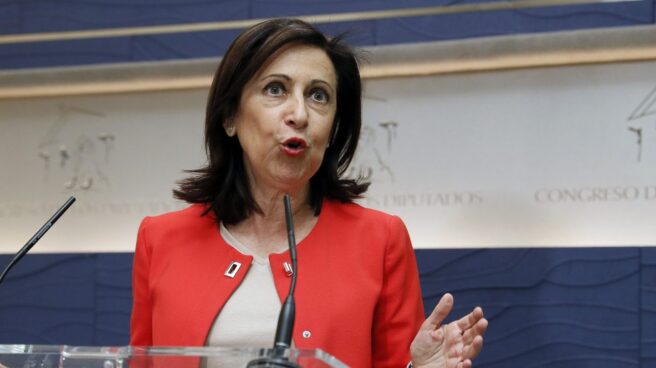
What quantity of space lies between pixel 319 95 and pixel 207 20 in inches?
54.9

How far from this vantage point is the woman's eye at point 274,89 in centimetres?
196

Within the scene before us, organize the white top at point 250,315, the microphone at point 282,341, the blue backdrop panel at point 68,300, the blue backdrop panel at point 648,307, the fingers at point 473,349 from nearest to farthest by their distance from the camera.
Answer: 1. the microphone at point 282,341
2. the fingers at point 473,349
3. the white top at point 250,315
4. the blue backdrop panel at point 648,307
5. the blue backdrop panel at point 68,300

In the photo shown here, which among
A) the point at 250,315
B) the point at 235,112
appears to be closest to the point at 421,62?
the point at 235,112

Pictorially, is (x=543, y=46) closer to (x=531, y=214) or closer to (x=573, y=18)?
(x=573, y=18)

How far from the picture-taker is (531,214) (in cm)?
285

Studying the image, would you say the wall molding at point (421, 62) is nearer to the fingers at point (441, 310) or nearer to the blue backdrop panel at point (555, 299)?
the blue backdrop panel at point (555, 299)

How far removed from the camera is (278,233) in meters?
2.03

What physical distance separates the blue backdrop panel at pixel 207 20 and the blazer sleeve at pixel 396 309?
0.99 meters

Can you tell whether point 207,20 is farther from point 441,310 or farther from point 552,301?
point 441,310

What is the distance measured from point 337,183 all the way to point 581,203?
987mm

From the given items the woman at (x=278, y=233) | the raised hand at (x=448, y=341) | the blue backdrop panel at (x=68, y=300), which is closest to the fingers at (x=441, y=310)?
the raised hand at (x=448, y=341)

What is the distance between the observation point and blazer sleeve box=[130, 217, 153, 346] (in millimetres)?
2059

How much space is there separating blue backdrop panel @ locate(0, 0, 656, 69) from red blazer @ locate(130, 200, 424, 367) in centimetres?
96

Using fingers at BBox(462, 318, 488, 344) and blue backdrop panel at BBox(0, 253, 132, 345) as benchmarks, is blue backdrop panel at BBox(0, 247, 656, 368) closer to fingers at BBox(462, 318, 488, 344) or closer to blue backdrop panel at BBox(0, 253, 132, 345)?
blue backdrop panel at BBox(0, 253, 132, 345)
